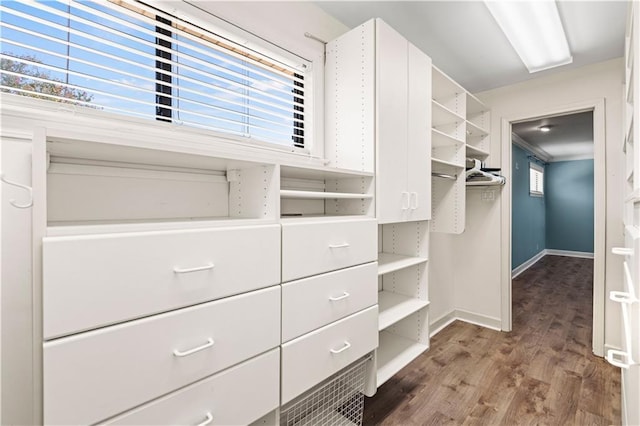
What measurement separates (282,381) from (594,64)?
11.5ft

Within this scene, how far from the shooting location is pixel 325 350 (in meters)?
1.32

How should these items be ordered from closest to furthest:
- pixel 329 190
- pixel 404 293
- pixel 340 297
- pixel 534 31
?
pixel 340 297 → pixel 329 190 → pixel 534 31 → pixel 404 293

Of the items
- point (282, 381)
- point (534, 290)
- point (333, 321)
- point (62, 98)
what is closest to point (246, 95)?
point (62, 98)

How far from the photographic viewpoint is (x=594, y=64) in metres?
→ 2.56

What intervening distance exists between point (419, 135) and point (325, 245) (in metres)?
1.08

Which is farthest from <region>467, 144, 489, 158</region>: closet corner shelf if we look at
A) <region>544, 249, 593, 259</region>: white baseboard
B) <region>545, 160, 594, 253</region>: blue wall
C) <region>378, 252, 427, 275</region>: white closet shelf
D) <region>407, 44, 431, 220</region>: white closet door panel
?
<region>544, 249, 593, 259</region>: white baseboard

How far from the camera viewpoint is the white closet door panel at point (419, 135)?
184 cm

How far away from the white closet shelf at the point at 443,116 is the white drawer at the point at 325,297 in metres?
1.44

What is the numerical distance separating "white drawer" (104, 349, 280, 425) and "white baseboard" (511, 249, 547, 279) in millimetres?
5259

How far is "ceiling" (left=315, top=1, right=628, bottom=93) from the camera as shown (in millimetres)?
1826

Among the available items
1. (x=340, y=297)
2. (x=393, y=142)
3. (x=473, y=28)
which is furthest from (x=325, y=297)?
(x=473, y=28)

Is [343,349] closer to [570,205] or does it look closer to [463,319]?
[463,319]

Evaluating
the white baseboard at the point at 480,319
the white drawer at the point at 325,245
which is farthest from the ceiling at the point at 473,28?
the white baseboard at the point at 480,319

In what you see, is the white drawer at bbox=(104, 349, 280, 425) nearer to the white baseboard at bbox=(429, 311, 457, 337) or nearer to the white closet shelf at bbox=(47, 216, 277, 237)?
the white closet shelf at bbox=(47, 216, 277, 237)
